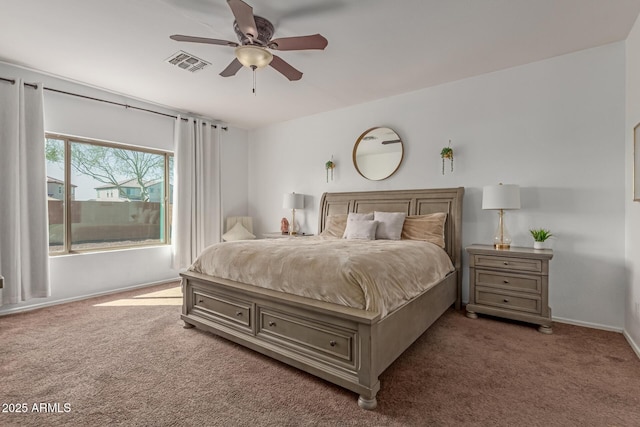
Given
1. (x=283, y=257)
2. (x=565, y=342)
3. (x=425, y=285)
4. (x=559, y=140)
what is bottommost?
(x=565, y=342)

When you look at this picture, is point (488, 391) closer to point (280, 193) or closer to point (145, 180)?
point (280, 193)

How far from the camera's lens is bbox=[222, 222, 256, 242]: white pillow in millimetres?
5383

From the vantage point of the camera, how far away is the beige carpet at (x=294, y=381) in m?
1.74

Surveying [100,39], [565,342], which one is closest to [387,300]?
[565,342]

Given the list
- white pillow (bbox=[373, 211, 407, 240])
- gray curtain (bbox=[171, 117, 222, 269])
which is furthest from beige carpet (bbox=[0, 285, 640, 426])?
gray curtain (bbox=[171, 117, 222, 269])

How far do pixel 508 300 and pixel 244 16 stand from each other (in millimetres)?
3422

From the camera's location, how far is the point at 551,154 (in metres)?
3.24

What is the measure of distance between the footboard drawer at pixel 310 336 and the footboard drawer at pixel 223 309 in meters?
0.15

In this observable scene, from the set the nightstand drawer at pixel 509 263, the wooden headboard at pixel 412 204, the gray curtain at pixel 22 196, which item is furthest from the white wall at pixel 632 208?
the gray curtain at pixel 22 196

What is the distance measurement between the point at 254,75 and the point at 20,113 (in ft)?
8.52

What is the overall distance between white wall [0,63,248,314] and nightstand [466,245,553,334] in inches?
175

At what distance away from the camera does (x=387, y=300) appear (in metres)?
2.07

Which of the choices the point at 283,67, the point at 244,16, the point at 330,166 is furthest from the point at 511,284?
the point at 244,16

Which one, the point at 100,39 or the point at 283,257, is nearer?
the point at 283,257
